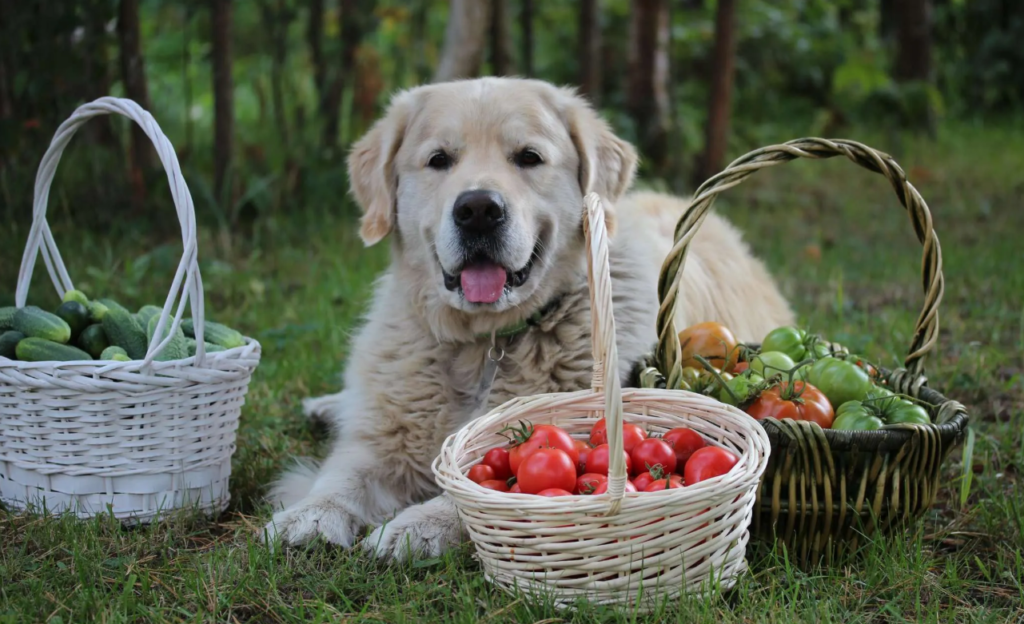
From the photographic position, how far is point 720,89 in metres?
7.38

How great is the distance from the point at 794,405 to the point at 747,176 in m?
0.63

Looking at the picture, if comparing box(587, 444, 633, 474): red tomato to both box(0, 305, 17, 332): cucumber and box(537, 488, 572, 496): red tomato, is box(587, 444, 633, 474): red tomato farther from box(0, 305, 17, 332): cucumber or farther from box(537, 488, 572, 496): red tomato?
box(0, 305, 17, 332): cucumber

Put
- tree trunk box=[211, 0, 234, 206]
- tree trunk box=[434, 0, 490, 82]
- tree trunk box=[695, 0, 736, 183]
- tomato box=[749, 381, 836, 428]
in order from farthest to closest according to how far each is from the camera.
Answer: tree trunk box=[695, 0, 736, 183] < tree trunk box=[434, 0, 490, 82] < tree trunk box=[211, 0, 234, 206] < tomato box=[749, 381, 836, 428]

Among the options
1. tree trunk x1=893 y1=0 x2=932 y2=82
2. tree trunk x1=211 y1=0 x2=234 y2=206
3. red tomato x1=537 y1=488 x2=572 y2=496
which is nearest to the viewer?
red tomato x1=537 y1=488 x2=572 y2=496

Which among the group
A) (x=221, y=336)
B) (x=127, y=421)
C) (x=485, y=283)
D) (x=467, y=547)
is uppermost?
(x=485, y=283)

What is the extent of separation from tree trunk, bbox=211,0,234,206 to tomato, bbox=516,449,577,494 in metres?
3.90

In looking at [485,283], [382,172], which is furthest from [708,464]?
[382,172]

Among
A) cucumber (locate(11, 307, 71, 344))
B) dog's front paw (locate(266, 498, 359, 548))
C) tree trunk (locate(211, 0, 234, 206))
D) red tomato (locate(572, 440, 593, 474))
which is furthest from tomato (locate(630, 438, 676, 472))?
tree trunk (locate(211, 0, 234, 206))

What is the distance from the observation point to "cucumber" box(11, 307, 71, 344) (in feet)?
8.75

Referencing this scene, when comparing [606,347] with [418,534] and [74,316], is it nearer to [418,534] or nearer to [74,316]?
[418,534]

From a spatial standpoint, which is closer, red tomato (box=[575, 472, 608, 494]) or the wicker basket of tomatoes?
red tomato (box=[575, 472, 608, 494])

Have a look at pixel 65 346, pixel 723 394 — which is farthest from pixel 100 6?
pixel 723 394

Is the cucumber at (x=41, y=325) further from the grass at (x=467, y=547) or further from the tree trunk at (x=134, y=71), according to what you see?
the tree trunk at (x=134, y=71)

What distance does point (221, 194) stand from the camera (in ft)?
18.4
